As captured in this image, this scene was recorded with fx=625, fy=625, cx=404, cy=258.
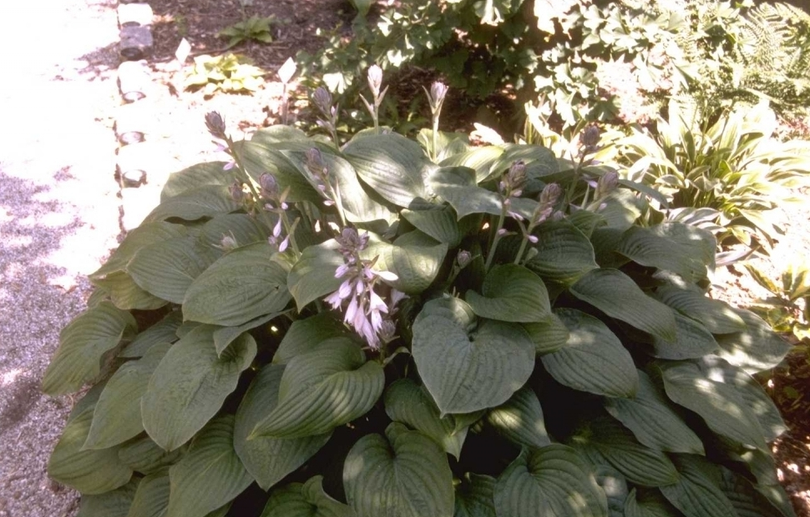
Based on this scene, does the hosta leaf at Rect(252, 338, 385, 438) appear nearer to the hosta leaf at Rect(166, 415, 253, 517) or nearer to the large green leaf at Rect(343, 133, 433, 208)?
the hosta leaf at Rect(166, 415, 253, 517)

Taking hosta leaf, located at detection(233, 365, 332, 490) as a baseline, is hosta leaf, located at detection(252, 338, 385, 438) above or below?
above

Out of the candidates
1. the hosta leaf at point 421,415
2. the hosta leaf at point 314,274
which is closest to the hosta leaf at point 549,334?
the hosta leaf at point 421,415

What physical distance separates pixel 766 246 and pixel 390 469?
2760 millimetres

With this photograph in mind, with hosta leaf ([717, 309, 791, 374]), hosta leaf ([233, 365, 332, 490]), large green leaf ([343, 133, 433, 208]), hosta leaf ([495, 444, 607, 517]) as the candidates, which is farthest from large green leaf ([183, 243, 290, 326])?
hosta leaf ([717, 309, 791, 374])

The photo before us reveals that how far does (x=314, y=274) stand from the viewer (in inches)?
75.7

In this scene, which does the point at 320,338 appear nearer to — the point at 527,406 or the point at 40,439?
the point at 527,406

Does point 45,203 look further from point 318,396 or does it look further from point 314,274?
point 318,396

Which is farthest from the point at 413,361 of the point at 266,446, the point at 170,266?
the point at 170,266

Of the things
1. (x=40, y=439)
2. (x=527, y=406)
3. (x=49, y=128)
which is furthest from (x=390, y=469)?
(x=49, y=128)

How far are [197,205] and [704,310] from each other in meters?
2.05

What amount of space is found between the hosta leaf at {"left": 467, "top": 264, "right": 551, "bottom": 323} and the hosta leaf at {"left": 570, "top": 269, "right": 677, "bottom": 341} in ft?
0.84

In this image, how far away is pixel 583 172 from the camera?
8.05 feet

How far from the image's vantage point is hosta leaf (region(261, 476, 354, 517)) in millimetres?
1783

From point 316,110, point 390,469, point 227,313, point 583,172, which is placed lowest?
point 316,110
